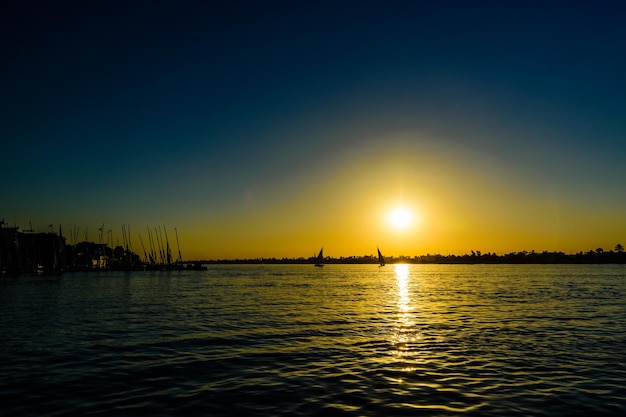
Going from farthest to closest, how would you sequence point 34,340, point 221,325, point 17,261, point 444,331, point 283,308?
point 17,261 → point 283,308 → point 221,325 → point 444,331 → point 34,340

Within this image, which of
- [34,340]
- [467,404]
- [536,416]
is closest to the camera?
[536,416]

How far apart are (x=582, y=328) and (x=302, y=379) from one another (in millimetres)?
24620

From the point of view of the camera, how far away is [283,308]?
1941 inches

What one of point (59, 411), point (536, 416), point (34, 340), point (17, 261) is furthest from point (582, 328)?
point (17, 261)

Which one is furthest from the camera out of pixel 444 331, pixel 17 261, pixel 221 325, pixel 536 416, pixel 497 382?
pixel 17 261

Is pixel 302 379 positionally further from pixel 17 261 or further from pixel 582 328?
pixel 17 261

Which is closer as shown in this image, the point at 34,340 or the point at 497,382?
the point at 497,382

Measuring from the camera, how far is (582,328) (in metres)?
33.2

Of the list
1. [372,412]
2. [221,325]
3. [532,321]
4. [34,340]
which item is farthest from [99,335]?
[532,321]

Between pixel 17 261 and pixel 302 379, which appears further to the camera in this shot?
pixel 17 261

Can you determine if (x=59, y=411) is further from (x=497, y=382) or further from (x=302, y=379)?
(x=497, y=382)

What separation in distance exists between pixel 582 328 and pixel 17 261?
663 feet

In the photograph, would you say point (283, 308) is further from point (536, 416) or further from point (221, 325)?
point (536, 416)

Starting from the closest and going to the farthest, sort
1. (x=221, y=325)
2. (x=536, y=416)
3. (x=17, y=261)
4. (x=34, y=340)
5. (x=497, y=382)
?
(x=536, y=416)
(x=497, y=382)
(x=34, y=340)
(x=221, y=325)
(x=17, y=261)
